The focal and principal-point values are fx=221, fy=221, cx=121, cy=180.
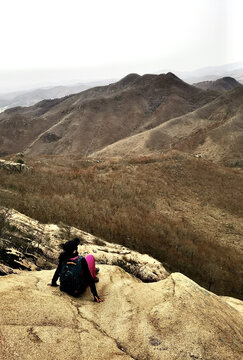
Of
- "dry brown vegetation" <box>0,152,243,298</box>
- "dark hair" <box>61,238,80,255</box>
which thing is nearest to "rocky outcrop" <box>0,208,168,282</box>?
"dry brown vegetation" <box>0,152,243,298</box>

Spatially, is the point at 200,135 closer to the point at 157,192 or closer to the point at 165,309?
the point at 157,192

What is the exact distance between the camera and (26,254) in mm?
6641

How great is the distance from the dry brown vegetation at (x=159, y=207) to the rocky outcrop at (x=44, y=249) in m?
1.30

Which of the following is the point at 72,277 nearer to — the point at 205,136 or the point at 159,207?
the point at 159,207

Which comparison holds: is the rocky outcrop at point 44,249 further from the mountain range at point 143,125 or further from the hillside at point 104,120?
the hillside at point 104,120

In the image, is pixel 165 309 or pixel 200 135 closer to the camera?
pixel 165 309

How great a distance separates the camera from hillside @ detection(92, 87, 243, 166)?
4219cm

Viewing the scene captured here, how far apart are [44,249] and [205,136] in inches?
1878

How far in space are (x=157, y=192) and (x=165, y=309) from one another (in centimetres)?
1587

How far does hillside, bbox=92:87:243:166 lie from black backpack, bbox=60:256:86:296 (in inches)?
1460

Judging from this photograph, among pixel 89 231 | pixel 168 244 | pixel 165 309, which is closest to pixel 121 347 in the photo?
pixel 165 309

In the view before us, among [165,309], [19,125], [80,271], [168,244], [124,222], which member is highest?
[19,125]

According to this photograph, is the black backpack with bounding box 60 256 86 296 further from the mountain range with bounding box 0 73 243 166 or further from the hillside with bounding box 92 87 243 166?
the mountain range with bounding box 0 73 243 166

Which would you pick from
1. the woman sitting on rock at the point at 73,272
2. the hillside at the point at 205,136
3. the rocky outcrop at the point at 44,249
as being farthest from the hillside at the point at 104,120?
the woman sitting on rock at the point at 73,272
